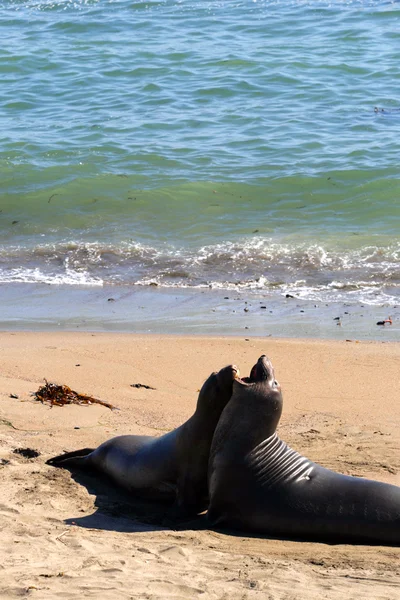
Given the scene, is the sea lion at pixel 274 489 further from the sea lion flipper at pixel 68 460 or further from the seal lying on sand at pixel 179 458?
the sea lion flipper at pixel 68 460

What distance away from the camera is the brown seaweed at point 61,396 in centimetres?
610

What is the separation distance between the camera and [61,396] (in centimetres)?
613

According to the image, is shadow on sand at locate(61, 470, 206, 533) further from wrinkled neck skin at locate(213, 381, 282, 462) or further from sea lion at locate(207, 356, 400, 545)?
wrinkled neck skin at locate(213, 381, 282, 462)

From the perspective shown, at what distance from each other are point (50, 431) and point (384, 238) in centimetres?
661

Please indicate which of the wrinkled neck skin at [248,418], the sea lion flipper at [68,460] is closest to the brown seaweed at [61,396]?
the sea lion flipper at [68,460]

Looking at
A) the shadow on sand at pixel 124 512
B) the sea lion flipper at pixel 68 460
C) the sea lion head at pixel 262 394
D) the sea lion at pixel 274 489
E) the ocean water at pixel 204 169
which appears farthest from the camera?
the ocean water at pixel 204 169

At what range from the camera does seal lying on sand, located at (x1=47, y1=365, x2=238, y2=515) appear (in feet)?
15.4

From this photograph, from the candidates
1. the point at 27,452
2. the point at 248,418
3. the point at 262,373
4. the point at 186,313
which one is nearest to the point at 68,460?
the point at 27,452

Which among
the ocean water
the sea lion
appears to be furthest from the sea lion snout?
the ocean water

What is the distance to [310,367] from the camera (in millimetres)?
7023

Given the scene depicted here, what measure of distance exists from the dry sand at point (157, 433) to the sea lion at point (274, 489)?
12 cm

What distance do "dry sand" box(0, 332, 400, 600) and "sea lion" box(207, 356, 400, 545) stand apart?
0.12 meters

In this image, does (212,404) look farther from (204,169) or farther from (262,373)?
(204,169)

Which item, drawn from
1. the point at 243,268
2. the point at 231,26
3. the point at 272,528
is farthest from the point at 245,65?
the point at 272,528
